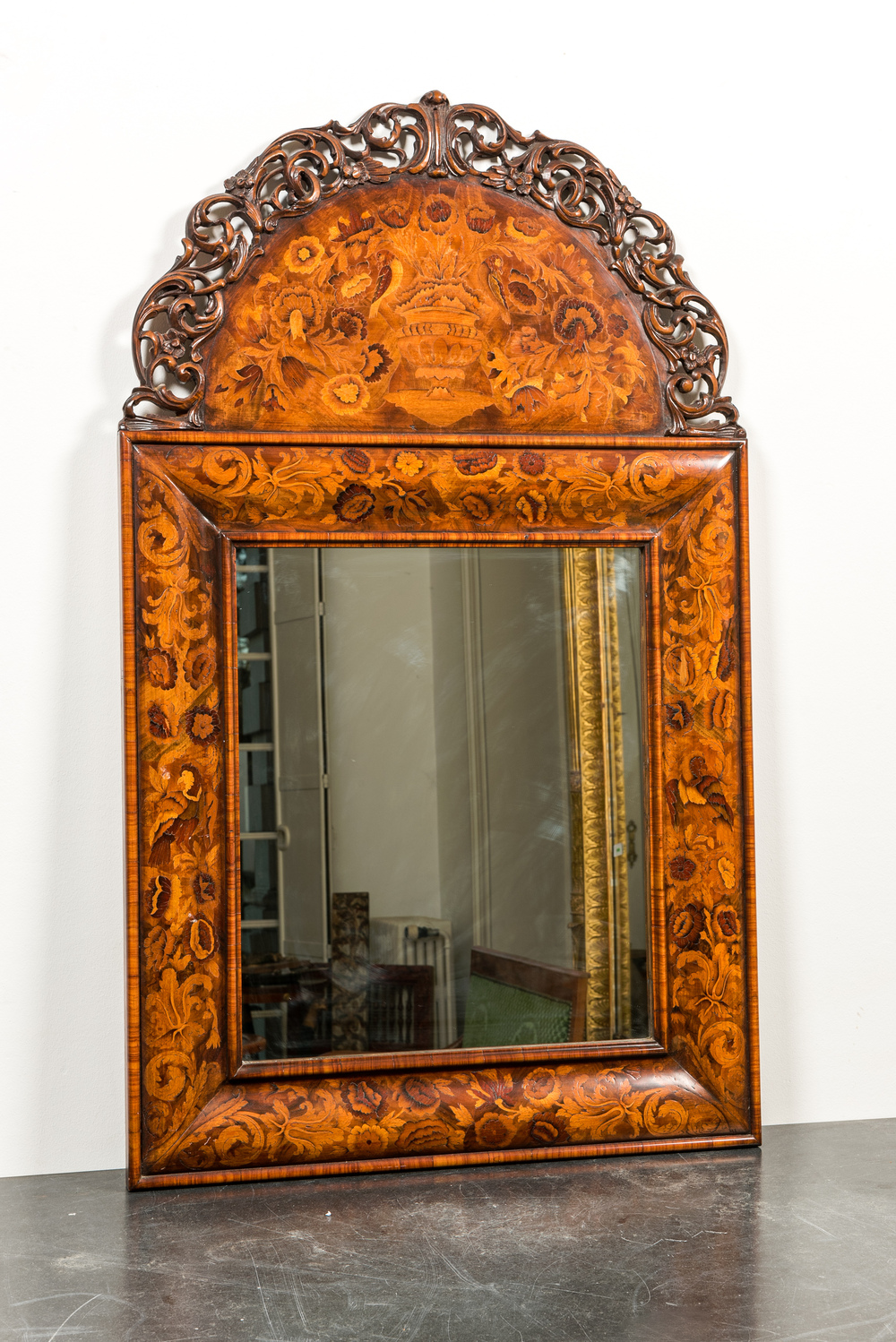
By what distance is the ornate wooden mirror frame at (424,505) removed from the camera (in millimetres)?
1421

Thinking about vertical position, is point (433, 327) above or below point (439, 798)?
above

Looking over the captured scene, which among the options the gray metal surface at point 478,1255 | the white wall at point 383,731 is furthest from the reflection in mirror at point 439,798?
the gray metal surface at point 478,1255

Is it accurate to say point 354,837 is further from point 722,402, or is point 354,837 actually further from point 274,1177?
point 722,402

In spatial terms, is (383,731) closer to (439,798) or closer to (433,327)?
(439,798)

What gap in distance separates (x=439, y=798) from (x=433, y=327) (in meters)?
0.59

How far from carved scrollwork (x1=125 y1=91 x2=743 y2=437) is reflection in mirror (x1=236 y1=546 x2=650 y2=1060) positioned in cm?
24

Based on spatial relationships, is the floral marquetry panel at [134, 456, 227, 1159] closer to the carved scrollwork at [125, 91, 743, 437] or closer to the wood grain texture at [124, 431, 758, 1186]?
the wood grain texture at [124, 431, 758, 1186]

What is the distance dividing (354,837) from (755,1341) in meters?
0.68

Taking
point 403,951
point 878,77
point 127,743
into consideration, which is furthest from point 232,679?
point 878,77

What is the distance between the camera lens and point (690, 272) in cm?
165

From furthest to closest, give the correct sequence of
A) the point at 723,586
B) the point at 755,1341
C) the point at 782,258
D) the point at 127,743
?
1. the point at 782,258
2. the point at 723,586
3. the point at 127,743
4. the point at 755,1341

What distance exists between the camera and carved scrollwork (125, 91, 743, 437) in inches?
57.9

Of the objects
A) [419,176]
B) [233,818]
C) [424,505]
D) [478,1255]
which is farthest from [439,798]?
[419,176]

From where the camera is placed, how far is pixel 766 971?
1654 mm
